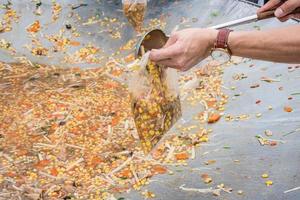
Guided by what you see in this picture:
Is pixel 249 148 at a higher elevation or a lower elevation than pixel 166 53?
lower

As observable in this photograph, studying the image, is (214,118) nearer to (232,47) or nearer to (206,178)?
(206,178)

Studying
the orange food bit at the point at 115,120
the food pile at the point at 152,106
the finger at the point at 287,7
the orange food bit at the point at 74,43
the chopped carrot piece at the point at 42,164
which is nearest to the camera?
the food pile at the point at 152,106

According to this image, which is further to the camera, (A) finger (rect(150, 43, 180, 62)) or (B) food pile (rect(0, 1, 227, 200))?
(B) food pile (rect(0, 1, 227, 200))

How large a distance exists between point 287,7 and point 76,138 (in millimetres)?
1608

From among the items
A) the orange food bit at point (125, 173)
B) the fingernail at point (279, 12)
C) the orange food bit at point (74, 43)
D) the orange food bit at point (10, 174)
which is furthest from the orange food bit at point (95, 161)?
the orange food bit at point (74, 43)

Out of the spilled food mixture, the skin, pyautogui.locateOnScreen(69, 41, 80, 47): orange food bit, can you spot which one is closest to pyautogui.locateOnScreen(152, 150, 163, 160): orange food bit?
the spilled food mixture

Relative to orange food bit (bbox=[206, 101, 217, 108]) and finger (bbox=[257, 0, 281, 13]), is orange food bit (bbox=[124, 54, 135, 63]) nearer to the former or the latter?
orange food bit (bbox=[206, 101, 217, 108])

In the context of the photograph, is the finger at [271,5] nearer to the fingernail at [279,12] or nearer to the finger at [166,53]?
the fingernail at [279,12]

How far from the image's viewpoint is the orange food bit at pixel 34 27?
4.73m

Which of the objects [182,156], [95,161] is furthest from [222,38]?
[95,161]

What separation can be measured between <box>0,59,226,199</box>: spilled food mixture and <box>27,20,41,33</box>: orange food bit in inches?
24.2

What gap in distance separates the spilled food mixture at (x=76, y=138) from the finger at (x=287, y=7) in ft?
2.97

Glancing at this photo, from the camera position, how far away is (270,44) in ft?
6.39

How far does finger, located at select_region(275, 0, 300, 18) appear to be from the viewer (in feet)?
7.68
